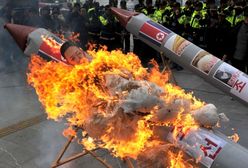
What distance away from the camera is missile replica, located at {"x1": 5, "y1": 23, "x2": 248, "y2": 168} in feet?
12.2

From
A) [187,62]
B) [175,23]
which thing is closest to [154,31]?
[187,62]

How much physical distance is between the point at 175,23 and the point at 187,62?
167 inches

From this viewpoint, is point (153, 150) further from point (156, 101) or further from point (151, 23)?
point (151, 23)

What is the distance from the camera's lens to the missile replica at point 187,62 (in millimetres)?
A: 3709

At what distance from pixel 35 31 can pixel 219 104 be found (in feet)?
15.2

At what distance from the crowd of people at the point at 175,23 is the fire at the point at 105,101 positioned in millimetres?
5283

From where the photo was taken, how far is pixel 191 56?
6488mm

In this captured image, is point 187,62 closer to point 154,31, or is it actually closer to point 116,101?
point 154,31

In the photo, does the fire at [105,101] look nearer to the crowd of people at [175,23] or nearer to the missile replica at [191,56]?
the missile replica at [191,56]

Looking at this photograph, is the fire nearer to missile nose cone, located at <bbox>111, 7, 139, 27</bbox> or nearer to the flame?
the flame

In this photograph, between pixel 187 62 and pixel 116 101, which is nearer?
pixel 116 101

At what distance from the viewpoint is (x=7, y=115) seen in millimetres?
7449

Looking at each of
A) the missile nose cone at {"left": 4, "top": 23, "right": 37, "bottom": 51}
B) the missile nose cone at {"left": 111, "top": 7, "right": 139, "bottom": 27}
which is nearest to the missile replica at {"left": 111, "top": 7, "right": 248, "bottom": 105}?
the missile nose cone at {"left": 111, "top": 7, "right": 139, "bottom": 27}

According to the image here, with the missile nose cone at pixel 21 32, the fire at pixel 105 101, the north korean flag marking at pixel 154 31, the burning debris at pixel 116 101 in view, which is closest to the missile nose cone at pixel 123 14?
the north korean flag marking at pixel 154 31
